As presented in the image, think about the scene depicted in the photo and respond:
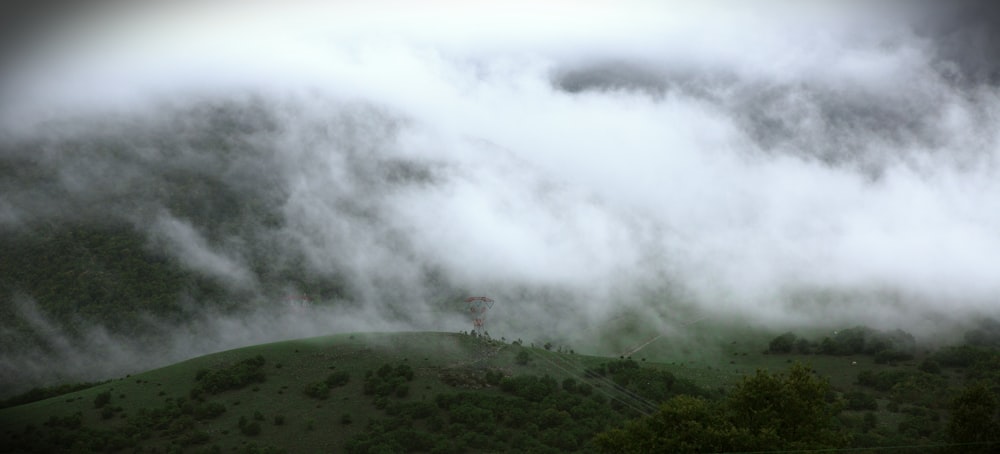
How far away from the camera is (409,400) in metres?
110

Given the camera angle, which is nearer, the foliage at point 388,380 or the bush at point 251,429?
the bush at point 251,429

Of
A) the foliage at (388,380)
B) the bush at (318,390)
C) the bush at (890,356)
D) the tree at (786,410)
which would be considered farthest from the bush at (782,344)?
the bush at (318,390)

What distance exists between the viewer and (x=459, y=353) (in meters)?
130

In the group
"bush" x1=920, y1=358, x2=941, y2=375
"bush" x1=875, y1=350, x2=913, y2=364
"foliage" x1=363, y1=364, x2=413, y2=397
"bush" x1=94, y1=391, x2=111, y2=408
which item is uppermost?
"bush" x1=94, y1=391, x2=111, y2=408

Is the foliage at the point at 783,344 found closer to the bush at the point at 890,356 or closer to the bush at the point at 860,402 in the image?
the bush at the point at 890,356

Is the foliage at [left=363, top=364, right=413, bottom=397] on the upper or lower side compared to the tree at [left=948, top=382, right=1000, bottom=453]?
upper

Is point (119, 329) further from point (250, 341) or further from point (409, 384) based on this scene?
point (409, 384)

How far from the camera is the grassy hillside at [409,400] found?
96125mm

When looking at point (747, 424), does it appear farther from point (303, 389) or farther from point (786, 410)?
point (303, 389)

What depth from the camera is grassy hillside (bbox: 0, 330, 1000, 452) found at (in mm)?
96125

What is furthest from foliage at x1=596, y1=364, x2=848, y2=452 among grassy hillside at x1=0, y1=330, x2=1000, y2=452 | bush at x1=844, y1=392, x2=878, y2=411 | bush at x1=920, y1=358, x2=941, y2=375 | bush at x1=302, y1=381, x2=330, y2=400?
bush at x1=920, y1=358, x2=941, y2=375

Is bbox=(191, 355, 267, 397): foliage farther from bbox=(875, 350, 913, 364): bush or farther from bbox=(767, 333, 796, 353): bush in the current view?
bbox=(767, 333, 796, 353): bush

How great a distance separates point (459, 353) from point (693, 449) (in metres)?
68.6

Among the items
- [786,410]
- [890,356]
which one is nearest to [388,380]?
[786,410]
